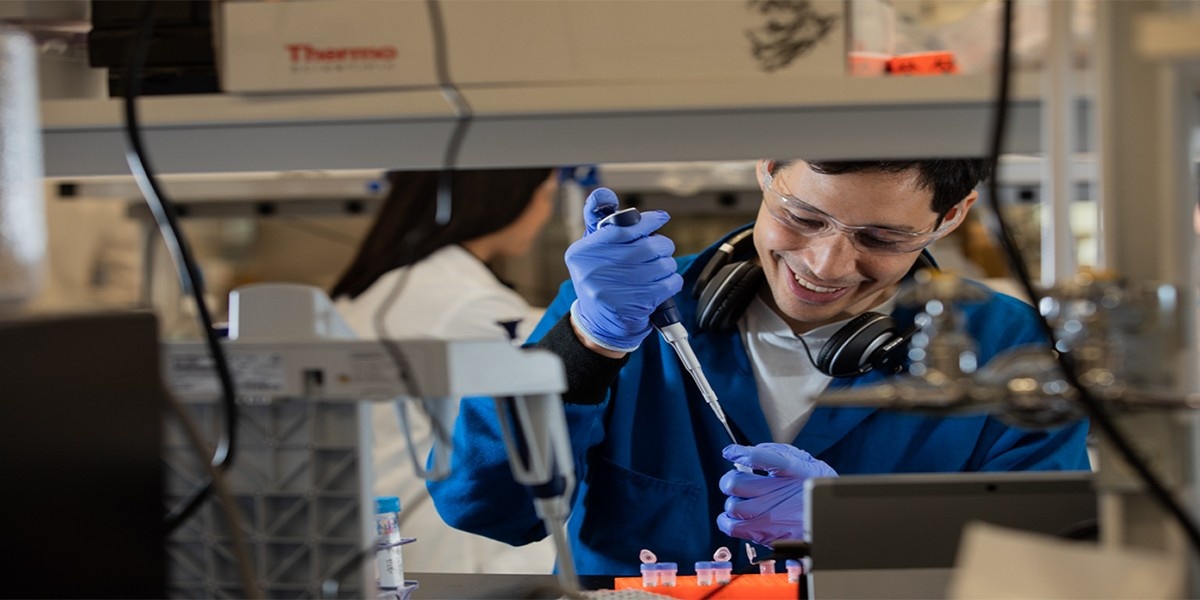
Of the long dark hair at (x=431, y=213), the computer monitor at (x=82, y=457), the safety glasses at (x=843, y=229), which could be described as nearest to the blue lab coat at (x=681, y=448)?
the safety glasses at (x=843, y=229)

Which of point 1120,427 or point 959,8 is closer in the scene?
point 1120,427

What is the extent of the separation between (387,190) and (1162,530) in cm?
232

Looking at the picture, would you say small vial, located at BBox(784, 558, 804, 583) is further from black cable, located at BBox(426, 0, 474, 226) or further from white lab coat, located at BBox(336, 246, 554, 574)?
white lab coat, located at BBox(336, 246, 554, 574)

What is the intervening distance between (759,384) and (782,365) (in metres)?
0.05

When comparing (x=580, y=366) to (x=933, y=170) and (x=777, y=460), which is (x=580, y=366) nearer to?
(x=777, y=460)

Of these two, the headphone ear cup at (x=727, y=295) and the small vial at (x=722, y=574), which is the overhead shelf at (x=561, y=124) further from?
the headphone ear cup at (x=727, y=295)

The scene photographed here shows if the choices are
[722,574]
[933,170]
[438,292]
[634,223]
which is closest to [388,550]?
[722,574]

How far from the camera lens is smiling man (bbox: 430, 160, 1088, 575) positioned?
5.83 feet

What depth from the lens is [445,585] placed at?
154 centimetres

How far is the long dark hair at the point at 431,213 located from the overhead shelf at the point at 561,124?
5.12ft

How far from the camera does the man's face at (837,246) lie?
179cm

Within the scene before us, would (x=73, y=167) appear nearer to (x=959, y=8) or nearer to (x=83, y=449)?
(x=83, y=449)

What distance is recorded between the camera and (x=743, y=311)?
77.4 inches

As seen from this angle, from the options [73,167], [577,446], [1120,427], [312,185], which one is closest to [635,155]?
[1120,427]
